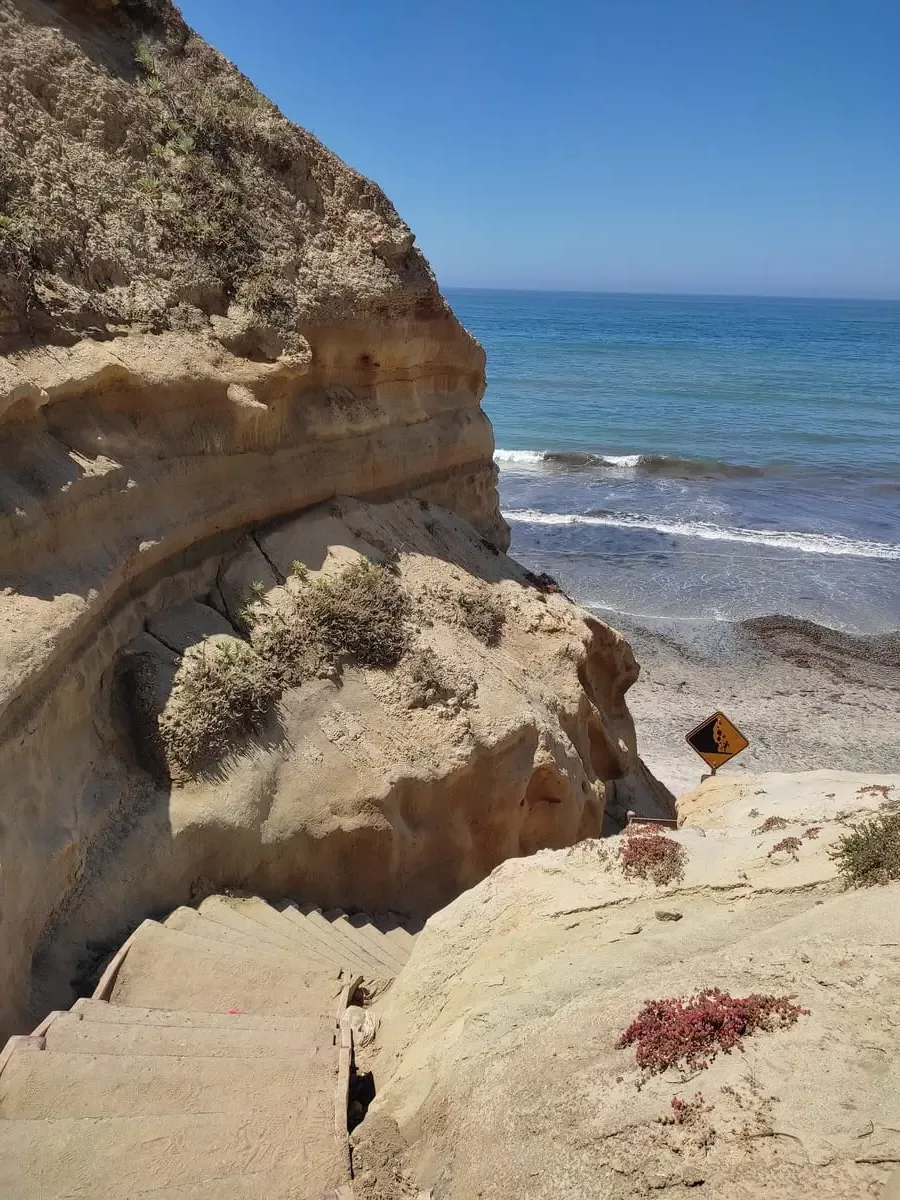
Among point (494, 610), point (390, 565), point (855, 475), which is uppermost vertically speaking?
point (390, 565)

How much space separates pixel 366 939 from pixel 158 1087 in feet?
9.39

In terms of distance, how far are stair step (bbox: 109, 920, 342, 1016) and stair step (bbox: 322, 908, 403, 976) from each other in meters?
0.82

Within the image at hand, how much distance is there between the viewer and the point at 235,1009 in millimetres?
5484

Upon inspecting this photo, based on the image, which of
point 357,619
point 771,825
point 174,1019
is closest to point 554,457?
point 357,619

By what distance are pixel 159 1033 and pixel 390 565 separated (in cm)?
582

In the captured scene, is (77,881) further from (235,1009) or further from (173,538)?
(173,538)

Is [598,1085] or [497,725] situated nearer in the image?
[598,1085]

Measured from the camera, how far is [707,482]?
34.6m

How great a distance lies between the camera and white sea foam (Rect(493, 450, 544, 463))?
3784 centimetres

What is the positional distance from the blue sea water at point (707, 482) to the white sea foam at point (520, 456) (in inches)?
3.5

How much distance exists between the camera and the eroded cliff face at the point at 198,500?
633 centimetres

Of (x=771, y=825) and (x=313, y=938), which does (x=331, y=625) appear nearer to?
(x=313, y=938)

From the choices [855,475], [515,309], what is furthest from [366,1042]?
[515,309]

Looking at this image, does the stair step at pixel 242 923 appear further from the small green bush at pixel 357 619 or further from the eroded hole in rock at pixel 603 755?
the eroded hole in rock at pixel 603 755
